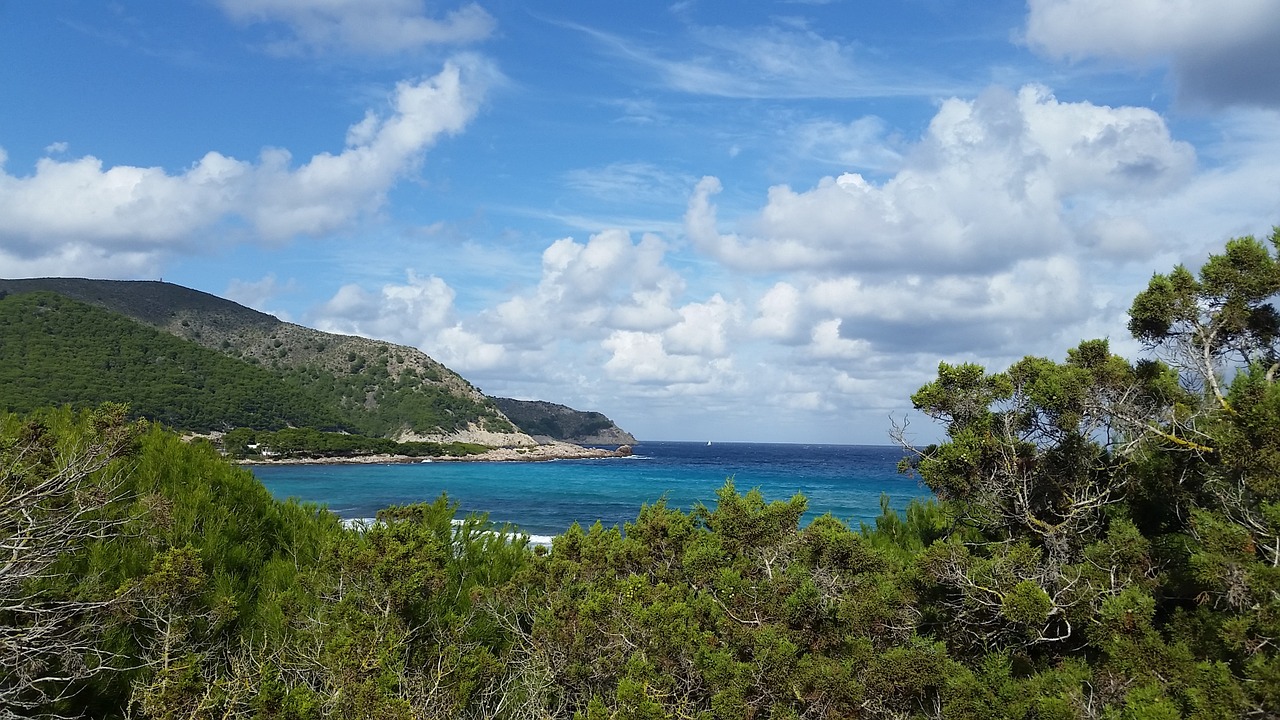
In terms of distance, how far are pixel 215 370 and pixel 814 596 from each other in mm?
102806

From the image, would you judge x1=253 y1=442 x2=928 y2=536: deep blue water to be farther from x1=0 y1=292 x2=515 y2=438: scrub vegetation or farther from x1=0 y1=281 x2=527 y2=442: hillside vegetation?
x1=0 y1=281 x2=527 y2=442: hillside vegetation

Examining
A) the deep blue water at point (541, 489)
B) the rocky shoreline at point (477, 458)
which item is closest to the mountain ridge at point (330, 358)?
the rocky shoreline at point (477, 458)

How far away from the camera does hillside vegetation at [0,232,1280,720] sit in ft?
14.3

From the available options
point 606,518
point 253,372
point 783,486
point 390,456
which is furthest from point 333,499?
point 253,372

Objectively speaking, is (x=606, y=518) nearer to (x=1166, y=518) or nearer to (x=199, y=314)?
(x=1166, y=518)

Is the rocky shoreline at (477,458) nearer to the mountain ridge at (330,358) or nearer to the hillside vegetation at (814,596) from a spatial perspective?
Answer: the mountain ridge at (330,358)

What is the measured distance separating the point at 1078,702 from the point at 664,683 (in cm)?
242

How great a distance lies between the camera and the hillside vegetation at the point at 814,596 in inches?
172

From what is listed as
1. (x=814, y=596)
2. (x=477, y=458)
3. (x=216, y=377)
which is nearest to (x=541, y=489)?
(x=477, y=458)

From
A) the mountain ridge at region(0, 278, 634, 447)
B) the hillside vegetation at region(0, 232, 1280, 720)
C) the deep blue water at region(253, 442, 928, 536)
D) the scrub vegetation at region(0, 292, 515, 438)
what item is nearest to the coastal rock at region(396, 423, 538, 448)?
the mountain ridge at region(0, 278, 634, 447)

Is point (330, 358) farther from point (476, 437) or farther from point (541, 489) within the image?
point (541, 489)

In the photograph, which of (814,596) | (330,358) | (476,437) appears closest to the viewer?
(814,596)

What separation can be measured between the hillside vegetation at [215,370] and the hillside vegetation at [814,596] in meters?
66.4

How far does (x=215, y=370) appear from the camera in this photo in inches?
3647
